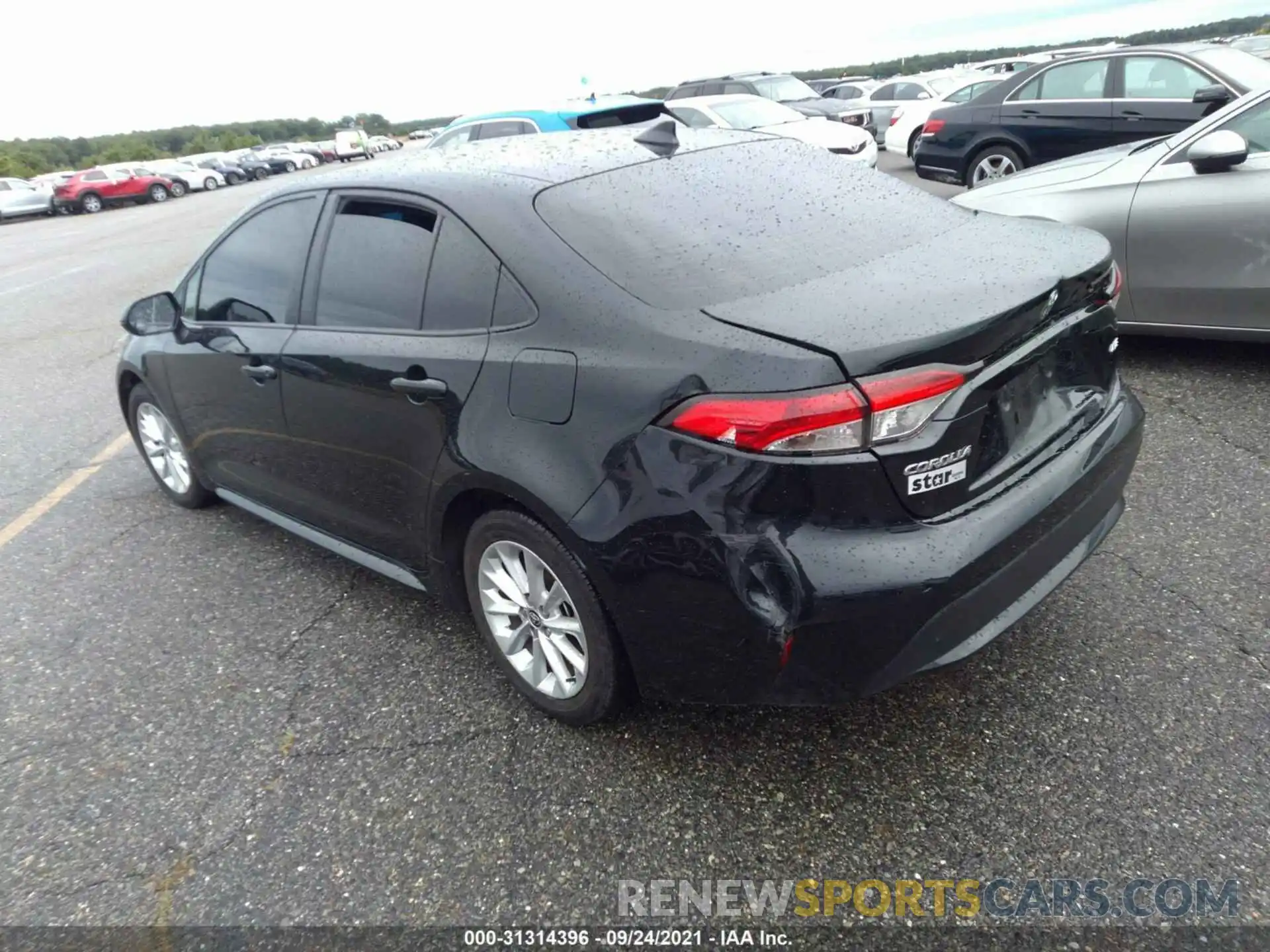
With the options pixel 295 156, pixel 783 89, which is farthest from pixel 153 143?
pixel 783 89

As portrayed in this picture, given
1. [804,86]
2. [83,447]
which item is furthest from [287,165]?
[83,447]

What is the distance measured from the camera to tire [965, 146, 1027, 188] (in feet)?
33.3

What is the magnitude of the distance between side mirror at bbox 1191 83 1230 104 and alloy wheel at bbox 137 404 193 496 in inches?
337

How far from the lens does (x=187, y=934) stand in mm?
2297

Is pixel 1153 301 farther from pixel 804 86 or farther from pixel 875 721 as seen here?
pixel 804 86

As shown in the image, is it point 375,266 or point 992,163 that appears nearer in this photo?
point 375,266

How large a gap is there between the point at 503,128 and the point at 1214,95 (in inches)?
300

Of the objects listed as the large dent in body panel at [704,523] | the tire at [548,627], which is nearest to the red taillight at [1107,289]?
the large dent in body panel at [704,523]

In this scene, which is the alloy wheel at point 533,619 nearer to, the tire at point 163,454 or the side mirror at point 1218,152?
the tire at point 163,454

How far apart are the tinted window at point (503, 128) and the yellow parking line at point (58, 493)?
6.84m

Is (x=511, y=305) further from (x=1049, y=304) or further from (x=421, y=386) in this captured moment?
(x=1049, y=304)

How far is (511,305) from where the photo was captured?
2.63 meters

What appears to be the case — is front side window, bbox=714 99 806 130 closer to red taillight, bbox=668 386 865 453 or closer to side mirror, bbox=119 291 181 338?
side mirror, bbox=119 291 181 338

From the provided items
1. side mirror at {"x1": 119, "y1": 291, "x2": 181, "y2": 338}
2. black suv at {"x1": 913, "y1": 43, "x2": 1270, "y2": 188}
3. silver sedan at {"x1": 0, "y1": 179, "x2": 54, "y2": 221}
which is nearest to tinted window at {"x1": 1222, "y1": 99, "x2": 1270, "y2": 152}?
black suv at {"x1": 913, "y1": 43, "x2": 1270, "y2": 188}
